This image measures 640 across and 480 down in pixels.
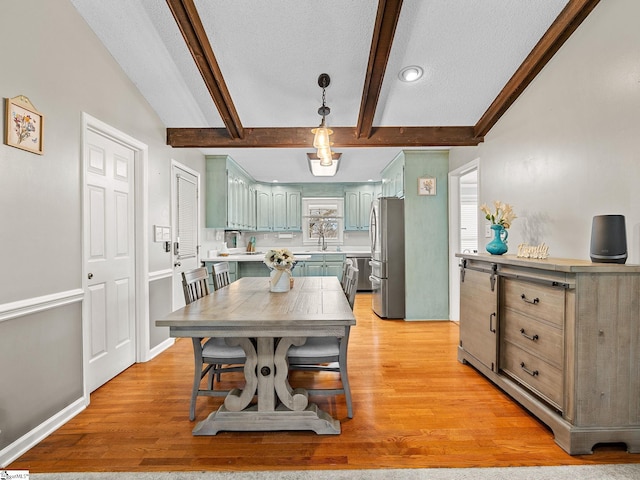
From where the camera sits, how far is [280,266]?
2594 mm

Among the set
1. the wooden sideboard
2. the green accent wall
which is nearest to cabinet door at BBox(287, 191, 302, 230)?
the green accent wall

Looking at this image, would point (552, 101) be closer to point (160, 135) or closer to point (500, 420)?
point (500, 420)

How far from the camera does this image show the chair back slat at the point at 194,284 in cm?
235

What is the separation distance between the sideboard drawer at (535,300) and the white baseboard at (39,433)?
9.99 feet

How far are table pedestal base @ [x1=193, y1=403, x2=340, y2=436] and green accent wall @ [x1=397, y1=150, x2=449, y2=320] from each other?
9.54 feet

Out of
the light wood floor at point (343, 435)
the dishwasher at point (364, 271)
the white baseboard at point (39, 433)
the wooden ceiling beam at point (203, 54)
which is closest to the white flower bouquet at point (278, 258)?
the light wood floor at point (343, 435)

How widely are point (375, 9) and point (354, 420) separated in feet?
8.97

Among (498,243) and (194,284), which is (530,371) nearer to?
(498,243)

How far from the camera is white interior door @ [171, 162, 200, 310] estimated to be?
3.85m

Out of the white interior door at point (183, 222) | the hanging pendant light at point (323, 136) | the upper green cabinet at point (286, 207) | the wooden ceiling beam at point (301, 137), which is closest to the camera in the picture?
the hanging pendant light at point (323, 136)

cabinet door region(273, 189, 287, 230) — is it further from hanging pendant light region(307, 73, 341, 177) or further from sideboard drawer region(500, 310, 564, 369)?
sideboard drawer region(500, 310, 564, 369)

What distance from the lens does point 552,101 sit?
2.63 metres

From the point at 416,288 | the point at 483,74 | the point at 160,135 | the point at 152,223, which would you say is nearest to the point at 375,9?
the point at 483,74

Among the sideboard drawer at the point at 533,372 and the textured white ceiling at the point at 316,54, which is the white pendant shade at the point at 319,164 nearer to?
the textured white ceiling at the point at 316,54
